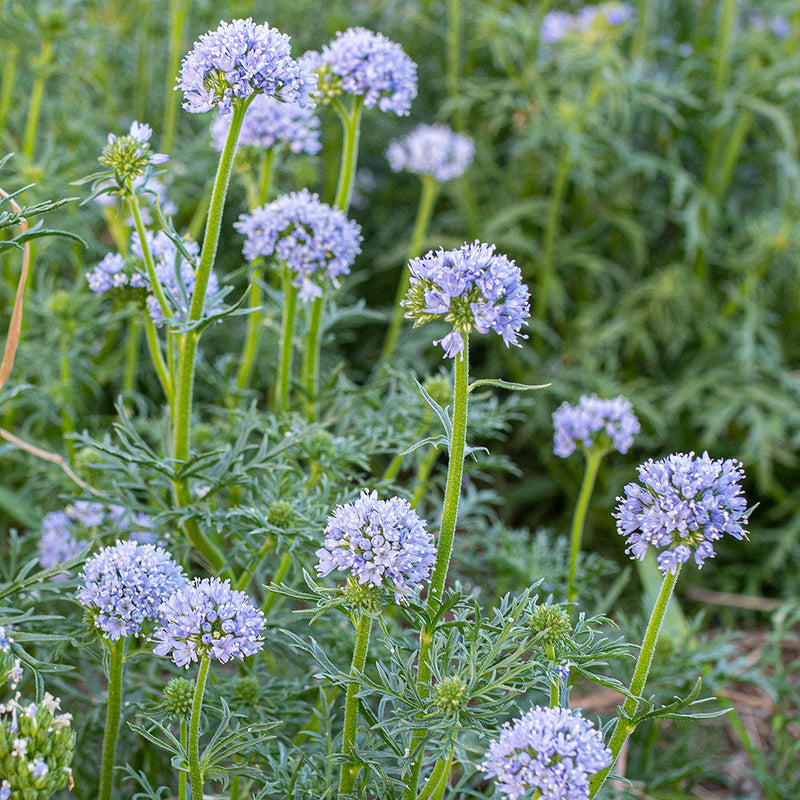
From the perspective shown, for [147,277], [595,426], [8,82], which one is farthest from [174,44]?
[595,426]

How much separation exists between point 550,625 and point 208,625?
54cm

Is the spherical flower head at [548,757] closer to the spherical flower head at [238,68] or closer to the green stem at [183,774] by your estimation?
the green stem at [183,774]

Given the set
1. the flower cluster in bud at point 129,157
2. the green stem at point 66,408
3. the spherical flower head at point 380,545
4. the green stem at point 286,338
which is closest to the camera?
the spherical flower head at point 380,545

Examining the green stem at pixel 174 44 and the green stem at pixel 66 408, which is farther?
the green stem at pixel 174 44

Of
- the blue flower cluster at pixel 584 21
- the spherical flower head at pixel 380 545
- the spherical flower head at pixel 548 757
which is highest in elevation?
the blue flower cluster at pixel 584 21

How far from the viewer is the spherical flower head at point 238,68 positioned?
162 cm

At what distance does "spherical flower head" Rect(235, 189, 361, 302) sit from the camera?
2.12 m

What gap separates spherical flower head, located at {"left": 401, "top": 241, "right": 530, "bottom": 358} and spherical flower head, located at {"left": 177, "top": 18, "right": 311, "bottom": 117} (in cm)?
43

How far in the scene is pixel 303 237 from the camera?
213 cm

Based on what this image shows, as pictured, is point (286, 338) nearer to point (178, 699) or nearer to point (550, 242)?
point (178, 699)

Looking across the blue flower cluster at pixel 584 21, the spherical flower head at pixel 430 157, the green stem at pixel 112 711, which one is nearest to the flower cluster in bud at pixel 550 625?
the green stem at pixel 112 711

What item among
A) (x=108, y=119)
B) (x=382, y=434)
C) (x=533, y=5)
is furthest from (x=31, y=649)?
(x=533, y=5)

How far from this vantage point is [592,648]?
1636 millimetres

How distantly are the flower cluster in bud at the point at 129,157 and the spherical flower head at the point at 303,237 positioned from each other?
0.34 meters
